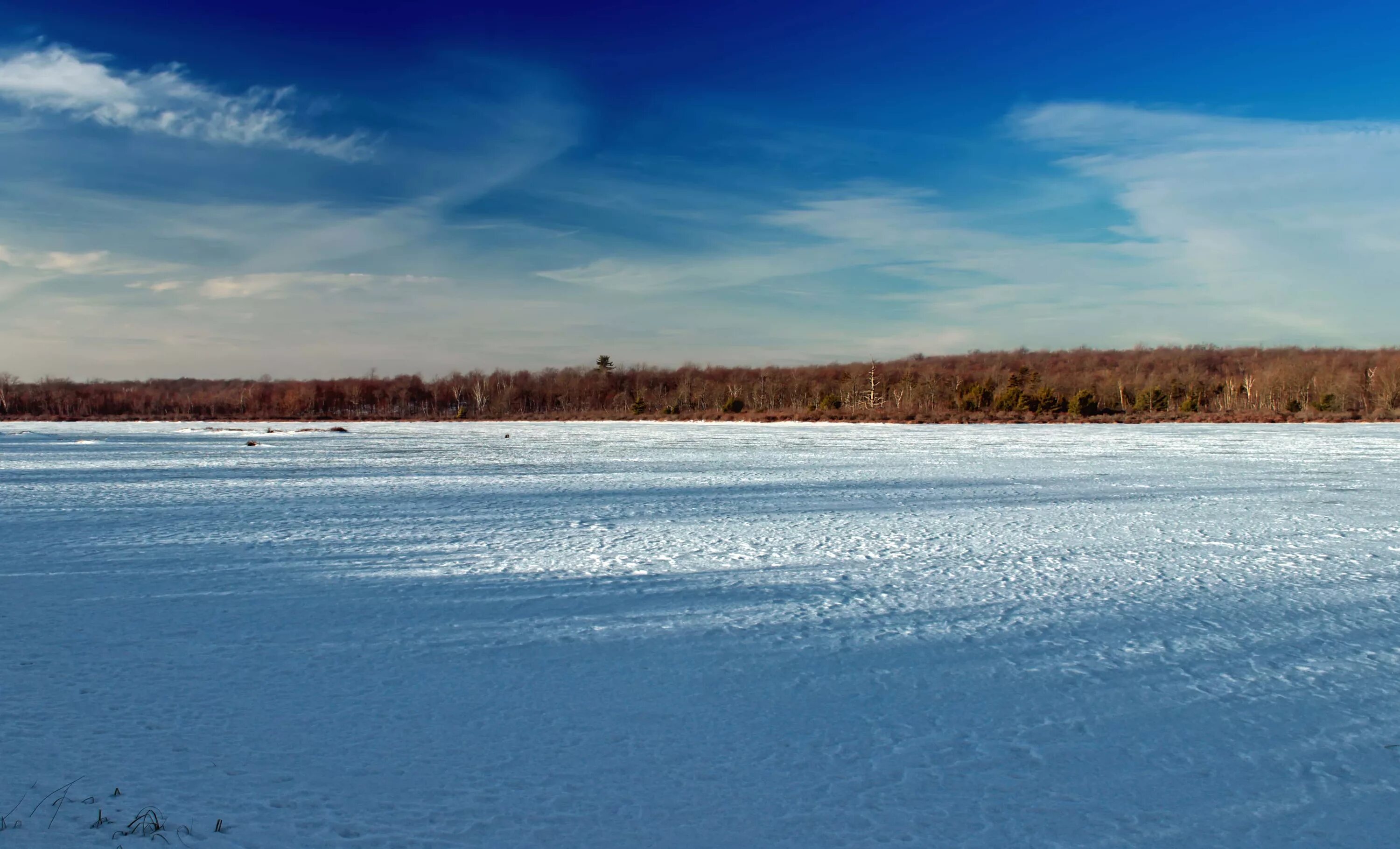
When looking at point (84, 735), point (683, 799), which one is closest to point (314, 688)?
point (84, 735)

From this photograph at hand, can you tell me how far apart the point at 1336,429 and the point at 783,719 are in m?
41.8

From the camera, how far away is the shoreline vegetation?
61.1 metres

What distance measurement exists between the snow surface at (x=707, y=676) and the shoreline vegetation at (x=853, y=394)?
47.1 metres

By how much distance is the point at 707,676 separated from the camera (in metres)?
5.27

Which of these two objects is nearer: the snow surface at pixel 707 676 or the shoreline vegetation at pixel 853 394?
the snow surface at pixel 707 676

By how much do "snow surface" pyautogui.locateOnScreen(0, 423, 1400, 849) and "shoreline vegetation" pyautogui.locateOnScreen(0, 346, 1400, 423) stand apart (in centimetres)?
4714

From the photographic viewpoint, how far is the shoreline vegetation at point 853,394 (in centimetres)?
6106

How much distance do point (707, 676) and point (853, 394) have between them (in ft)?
255

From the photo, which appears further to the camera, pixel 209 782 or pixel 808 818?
pixel 209 782

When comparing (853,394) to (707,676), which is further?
(853,394)

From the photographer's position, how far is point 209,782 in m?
3.83

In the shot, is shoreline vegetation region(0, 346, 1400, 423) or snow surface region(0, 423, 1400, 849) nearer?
snow surface region(0, 423, 1400, 849)

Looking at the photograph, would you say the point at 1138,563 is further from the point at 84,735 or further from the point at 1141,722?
the point at 84,735

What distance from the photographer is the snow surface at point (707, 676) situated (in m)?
3.63
